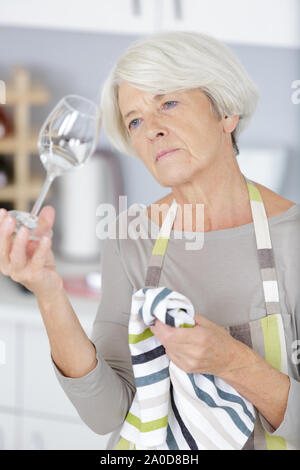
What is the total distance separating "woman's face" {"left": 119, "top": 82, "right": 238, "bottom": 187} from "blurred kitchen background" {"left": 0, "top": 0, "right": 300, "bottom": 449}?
21.5 inches

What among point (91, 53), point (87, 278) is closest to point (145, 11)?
point (91, 53)

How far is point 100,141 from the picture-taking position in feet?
5.47

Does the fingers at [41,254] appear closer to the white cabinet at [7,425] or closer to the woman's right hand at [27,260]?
the woman's right hand at [27,260]

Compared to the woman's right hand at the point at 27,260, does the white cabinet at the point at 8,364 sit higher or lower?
lower

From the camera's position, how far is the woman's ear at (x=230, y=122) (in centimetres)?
82

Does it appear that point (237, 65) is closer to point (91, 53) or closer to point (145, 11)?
point (145, 11)

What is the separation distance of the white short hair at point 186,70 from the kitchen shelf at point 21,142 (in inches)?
30.6

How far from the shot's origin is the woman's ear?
2.69 feet

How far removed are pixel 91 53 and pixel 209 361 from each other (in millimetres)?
1180

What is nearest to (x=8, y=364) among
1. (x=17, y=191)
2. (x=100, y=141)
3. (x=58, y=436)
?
(x=58, y=436)

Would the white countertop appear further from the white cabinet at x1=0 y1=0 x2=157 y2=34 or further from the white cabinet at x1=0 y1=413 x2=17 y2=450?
the white cabinet at x1=0 y1=0 x2=157 y2=34

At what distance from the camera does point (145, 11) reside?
1318 millimetres

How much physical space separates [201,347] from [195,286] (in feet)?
0.59

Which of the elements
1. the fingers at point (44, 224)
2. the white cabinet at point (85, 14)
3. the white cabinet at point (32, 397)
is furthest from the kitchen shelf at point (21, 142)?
the fingers at point (44, 224)
